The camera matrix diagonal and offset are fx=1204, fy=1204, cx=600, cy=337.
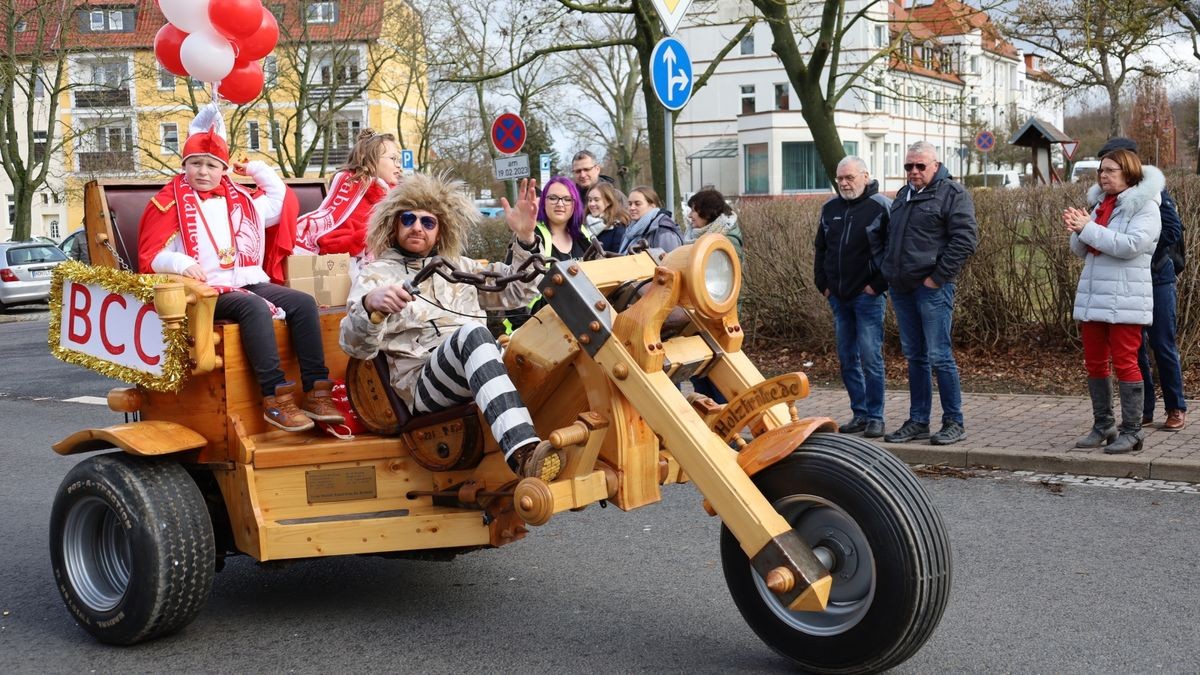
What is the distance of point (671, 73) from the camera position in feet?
29.6

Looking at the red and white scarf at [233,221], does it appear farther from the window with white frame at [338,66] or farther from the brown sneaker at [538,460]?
the window with white frame at [338,66]

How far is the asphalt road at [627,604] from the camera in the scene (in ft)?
14.3

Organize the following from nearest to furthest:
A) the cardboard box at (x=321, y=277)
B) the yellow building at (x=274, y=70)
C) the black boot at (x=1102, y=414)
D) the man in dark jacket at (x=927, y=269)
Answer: the cardboard box at (x=321, y=277) < the black boot at (x=1102, y=414) < the man in dark jacket at (x=927, y=269) < the yellow building at (x=274, y=70)

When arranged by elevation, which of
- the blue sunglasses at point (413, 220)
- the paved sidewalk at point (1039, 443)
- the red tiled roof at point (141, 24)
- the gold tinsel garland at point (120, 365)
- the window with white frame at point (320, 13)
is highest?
the window with white frame at point (320, 13)

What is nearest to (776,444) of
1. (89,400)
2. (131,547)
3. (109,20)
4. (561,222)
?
(131,547)

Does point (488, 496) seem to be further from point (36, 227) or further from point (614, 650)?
point (36, 227)

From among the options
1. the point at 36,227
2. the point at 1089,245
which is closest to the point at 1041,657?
the point at 1089,245

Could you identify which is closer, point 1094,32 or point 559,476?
point 559,476

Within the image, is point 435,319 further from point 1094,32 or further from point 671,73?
point 1094,32

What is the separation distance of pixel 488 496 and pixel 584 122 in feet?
171

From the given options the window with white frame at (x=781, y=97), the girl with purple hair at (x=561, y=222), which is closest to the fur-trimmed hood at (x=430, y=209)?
the girl with purple hair at (x=561, y=222)

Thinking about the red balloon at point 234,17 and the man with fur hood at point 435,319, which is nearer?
the man with fur hood at point 435,319

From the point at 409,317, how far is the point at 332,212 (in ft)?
6.17

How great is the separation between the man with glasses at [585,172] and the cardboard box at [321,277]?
273cm
